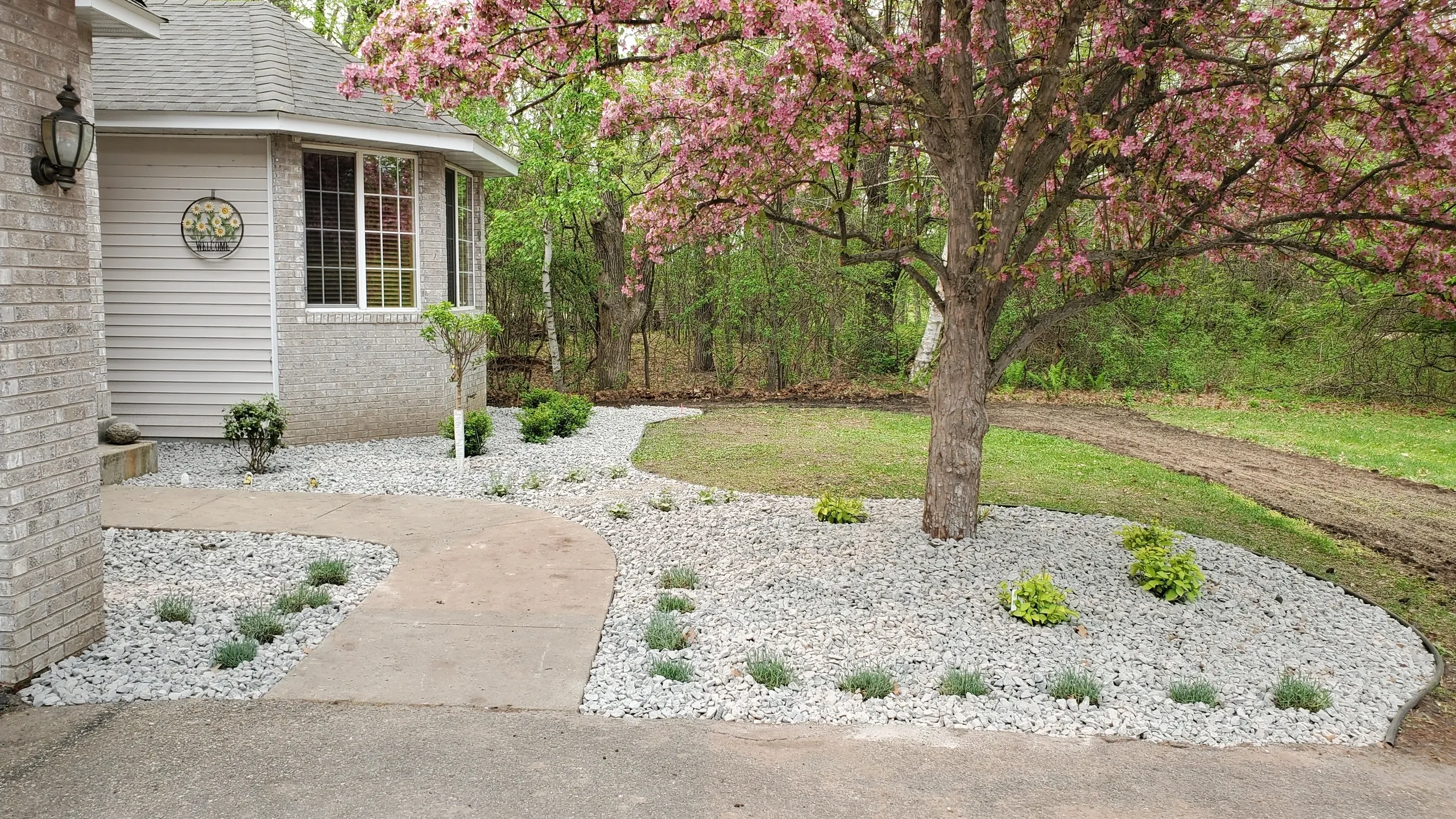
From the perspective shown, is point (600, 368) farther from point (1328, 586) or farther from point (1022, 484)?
point (1328, 586)

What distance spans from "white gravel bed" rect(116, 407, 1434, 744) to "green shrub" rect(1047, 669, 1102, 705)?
0.13ft

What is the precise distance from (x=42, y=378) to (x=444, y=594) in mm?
2036

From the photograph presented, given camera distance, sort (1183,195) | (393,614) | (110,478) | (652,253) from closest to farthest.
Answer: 1. (393,614)
2. (1183,195)
3. (652,253)
4. (110,478)

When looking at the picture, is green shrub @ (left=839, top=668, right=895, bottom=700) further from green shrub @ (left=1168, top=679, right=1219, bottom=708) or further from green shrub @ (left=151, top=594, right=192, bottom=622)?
green shrub @ (left=151, top=594, right=192, bottom=622)

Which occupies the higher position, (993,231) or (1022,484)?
(993,231)

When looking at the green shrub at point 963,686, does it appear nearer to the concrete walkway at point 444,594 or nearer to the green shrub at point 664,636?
the green shrub at point 664,636

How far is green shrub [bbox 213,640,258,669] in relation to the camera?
3994mm

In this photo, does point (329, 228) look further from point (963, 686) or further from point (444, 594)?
point (963, 686)

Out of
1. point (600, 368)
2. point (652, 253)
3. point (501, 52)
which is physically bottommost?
point (600, 368)

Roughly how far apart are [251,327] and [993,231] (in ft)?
23.7

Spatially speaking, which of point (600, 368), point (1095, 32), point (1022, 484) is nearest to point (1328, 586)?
point (1022, 484)

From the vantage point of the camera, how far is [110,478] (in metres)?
7.42

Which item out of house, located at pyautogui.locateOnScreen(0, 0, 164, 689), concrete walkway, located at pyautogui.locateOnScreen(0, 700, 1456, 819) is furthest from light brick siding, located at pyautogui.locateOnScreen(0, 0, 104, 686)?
concrete walkway, located at pyautogui.locateOnScreen(0, 700, 1456, 819)

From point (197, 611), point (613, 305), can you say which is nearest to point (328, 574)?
point (197, 611)
